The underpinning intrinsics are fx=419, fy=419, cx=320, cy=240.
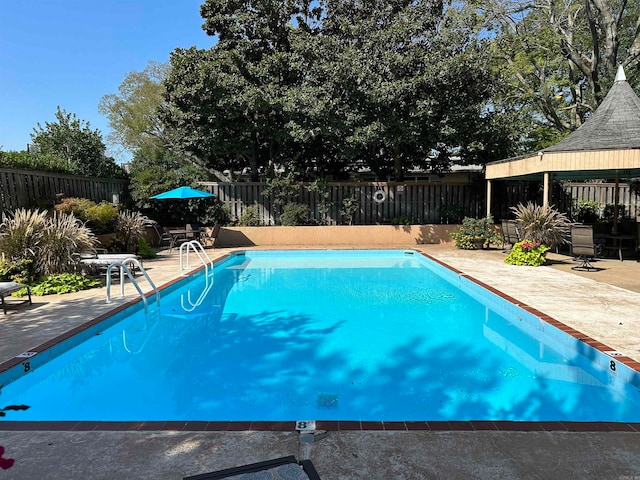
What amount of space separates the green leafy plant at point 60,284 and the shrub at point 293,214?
786cm

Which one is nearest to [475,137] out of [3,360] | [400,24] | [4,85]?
[400,24]

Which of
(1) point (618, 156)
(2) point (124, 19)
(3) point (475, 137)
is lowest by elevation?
(1) point (618, 156)

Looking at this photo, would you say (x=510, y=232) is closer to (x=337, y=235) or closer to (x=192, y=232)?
(x=337, y=235)

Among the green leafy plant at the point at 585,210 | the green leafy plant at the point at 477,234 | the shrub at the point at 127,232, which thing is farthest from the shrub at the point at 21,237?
the green leafy plant at the point at 585,210

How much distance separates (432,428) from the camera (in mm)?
2814

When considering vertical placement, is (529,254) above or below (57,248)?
below

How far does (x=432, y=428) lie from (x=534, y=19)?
20.5m

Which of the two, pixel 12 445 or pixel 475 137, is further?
pixel 475 137

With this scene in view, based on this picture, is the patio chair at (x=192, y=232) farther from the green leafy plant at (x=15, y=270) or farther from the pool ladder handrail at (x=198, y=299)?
the green leafy plant at (x=15, y=270)

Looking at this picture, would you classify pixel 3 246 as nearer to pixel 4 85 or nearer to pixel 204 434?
pixel 204 434

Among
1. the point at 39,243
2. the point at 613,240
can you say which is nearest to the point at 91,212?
the point at 39,243

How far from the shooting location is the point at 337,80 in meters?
12.3

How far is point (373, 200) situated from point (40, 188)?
10521mm

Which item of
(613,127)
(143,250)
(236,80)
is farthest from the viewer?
(236,80)
